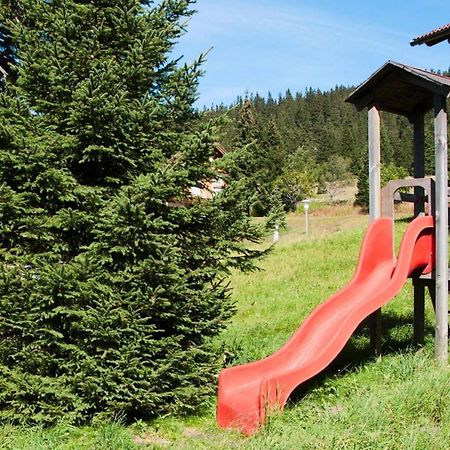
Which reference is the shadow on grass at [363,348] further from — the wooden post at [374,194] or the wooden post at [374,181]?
the wooden post at [374,181]

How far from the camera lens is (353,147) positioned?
71812mm

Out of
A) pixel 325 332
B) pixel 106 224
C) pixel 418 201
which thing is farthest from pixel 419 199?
pixel 106 224

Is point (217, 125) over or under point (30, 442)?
over

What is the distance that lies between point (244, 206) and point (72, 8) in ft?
7.90

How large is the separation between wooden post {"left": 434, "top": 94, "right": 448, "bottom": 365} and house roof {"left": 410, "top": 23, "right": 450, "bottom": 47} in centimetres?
607

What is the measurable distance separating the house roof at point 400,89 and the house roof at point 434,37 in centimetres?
505

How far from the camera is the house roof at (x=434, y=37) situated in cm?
1092

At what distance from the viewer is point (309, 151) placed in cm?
7006

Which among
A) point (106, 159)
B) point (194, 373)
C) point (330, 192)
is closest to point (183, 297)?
point (194, 373)

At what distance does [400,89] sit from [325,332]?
3.13m

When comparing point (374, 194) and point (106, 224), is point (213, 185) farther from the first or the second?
point (374, 194)

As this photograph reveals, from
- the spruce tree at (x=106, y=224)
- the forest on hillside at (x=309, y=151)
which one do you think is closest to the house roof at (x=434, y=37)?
the forest on hillside at (x=309, y=151)

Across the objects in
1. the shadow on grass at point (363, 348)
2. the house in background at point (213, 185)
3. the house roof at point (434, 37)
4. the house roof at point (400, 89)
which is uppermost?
the house roof at point (434, 37)

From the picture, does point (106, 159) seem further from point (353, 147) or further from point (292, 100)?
point (292, 100)
